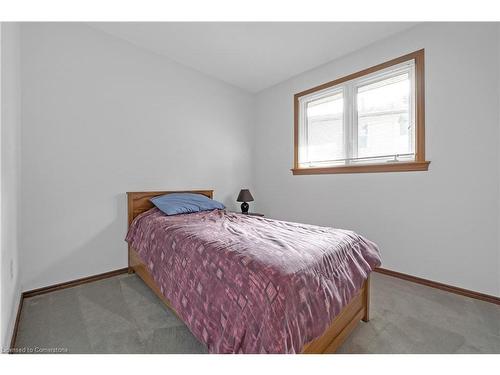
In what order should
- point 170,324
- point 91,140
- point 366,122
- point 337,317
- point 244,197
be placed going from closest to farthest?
point 337,317 < point 170,324 < point 91,140 < point 366,122 < point 244,197

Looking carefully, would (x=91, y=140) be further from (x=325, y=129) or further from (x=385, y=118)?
(x=385, y=118)

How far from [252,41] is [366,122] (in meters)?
1.59

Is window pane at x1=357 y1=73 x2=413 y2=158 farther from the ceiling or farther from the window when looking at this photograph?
the ceiling

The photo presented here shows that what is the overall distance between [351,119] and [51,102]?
10.2 feet

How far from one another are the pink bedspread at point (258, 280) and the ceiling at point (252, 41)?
2.00 meters

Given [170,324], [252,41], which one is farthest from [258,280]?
[252,41]

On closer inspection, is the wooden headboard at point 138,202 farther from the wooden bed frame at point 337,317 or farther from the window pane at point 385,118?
the window pane at point 385,118

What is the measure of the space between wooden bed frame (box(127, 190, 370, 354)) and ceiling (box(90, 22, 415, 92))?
5.58 feet

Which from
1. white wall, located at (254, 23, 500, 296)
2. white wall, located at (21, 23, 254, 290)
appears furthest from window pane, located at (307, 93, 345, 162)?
white wall, located at (21, 23, 254, 290)

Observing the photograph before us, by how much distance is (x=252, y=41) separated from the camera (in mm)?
2393

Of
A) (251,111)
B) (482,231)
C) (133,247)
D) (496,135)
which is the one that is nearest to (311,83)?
(251,111)

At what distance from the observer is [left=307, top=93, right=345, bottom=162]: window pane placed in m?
2.79

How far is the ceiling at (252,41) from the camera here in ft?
7.06

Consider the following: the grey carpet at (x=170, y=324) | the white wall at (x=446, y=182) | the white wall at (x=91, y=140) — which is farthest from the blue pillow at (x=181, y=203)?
the white wall at (x=446, y=182)
